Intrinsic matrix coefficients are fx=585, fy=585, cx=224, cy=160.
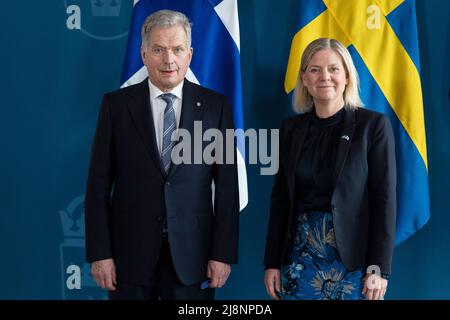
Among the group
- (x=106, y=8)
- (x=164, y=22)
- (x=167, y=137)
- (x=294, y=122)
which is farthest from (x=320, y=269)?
(x=106, y=8)

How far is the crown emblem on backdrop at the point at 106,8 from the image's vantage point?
9.57 ft

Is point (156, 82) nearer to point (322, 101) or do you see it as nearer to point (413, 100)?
point (322, 101)

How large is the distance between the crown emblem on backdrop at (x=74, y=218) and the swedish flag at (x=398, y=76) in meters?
1.33

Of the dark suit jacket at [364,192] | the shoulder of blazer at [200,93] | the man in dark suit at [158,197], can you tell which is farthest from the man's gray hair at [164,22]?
the dark suit jacket at [364,192]

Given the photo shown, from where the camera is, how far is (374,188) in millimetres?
1966

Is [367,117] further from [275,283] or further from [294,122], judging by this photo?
[275,283]

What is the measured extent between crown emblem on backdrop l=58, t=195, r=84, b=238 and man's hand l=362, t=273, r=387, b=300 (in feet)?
5.22

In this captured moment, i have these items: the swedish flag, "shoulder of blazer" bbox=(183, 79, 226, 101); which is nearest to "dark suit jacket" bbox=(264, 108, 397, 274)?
"shoulder of blazer" bbox=(183, 79, 226, 101)

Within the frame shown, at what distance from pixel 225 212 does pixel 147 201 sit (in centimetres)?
27

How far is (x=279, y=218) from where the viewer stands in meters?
2.10

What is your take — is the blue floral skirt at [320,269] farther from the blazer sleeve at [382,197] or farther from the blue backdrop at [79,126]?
the blue backdrop at [79,126]

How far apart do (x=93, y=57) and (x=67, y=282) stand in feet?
3.80

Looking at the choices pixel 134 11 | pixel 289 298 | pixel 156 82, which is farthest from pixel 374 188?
pixel 134 11

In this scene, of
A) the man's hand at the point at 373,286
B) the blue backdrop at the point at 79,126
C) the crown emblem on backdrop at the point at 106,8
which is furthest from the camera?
the crown emblem on backdrop at the point at 106,8
